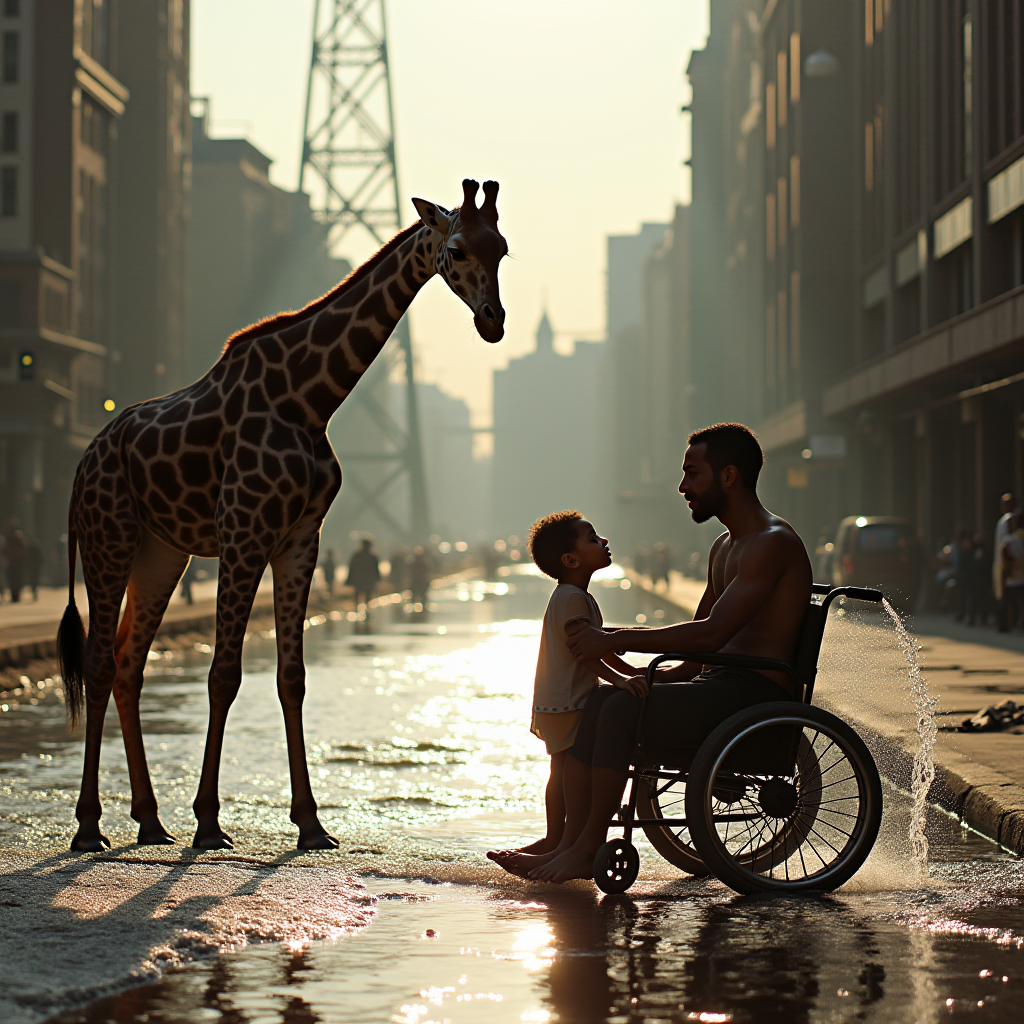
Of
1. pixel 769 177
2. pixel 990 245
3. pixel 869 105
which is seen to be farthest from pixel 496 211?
pixel 769 177

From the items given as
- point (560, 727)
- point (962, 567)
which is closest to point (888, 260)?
point (962, 567)

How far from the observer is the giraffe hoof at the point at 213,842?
744cm

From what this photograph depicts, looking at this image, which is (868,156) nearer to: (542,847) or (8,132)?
(8,132)

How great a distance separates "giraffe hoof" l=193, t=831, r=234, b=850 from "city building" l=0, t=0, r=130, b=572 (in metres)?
49.7

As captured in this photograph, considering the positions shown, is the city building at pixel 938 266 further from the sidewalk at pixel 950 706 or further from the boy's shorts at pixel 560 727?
the boy's shorts at pixel 560 727

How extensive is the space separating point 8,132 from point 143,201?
1682 cm

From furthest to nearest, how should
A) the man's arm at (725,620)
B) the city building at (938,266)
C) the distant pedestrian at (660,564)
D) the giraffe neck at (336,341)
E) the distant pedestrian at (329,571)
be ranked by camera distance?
the distant pedestrian at (660,564) < the distant pedestrian at (329,571) < the city building at (938,266) < the giraffe neck at (336,341) < the man's arm at (725,620)

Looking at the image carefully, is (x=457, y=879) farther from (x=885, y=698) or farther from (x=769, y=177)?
(x=769, y=177)

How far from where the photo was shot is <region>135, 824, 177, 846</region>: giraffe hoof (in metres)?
7.70

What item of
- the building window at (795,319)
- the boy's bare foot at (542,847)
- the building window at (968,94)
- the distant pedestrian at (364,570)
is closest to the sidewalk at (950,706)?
the boy's bare foot at (542,847)

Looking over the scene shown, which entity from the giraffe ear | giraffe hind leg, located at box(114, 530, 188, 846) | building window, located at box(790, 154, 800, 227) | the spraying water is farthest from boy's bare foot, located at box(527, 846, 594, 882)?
building window, located at box(790, 154, 800, 227)

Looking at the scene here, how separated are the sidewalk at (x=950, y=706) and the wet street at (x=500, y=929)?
229 millimetres

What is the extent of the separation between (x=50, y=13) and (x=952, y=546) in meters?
47.8

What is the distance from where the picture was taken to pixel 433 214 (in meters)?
7.75
